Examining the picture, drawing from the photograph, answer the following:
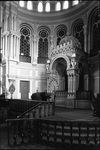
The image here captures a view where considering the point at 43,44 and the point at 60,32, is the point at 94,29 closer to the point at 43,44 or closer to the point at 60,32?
the point at 60,32

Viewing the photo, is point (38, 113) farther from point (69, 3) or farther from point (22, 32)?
point (69, 3)

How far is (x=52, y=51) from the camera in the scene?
746 inches

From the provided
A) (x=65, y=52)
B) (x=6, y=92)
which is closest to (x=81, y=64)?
(x=65, y=52)

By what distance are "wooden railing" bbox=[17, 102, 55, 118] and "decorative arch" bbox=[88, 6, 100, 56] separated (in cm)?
1131

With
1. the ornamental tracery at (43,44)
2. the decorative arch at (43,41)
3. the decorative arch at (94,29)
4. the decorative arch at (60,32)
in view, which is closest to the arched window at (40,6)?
the decorative arch at (43,41)

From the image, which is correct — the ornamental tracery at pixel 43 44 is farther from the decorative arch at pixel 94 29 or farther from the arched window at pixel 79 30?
the decorative arch at pixel 94 29

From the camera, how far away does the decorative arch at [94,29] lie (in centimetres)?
1882

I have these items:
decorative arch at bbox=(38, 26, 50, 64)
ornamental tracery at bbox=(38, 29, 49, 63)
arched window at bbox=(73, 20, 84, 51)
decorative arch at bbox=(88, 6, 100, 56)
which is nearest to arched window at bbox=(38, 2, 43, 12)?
decorative arch at bbox=(38, 26, 50, 64)

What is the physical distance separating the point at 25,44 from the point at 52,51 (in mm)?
6201

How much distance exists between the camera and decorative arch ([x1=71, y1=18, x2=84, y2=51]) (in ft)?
70.5

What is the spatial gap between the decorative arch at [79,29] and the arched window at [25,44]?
23.1ft

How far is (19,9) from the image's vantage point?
73.8ft

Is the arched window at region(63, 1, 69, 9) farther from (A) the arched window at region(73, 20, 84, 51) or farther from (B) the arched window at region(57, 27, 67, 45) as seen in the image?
(A) the arched window at region(73, 20, 84, 51)

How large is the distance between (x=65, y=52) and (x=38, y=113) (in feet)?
33.7
